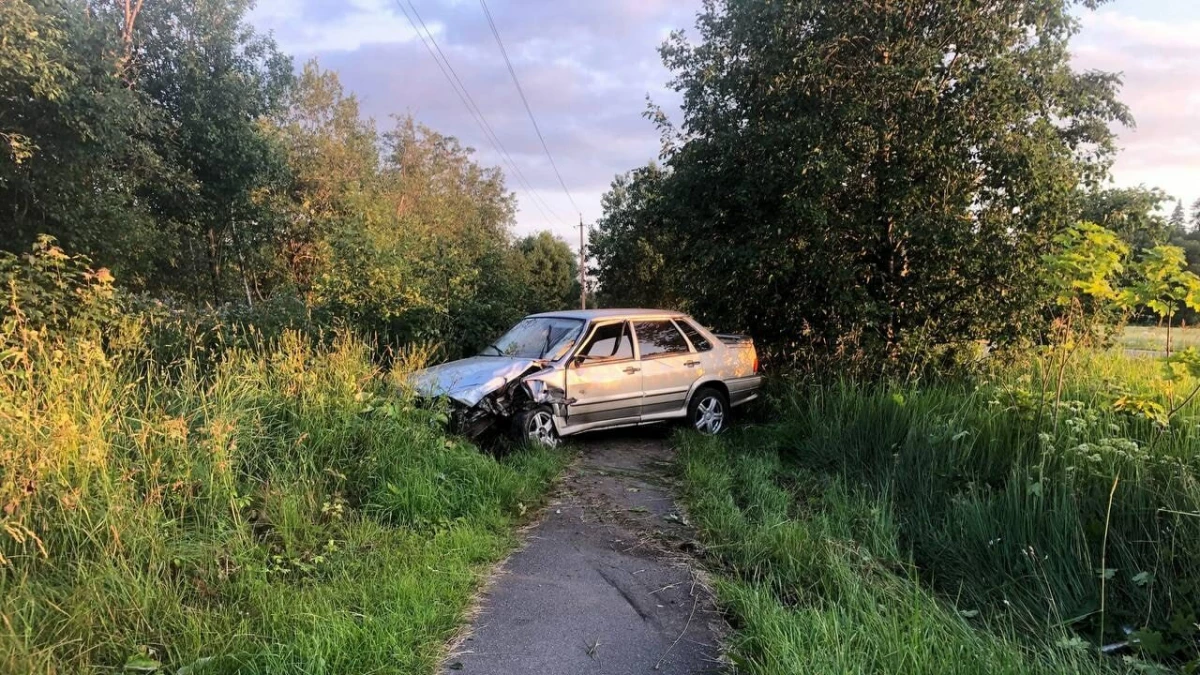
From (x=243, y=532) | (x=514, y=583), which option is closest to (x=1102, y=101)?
(x=514, y=583)

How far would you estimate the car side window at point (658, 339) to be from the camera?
7512 millimetres

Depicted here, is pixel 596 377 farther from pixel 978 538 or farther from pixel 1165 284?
pixel 1165 284

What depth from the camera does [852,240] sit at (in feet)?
28.0

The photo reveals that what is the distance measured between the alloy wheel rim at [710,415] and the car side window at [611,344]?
54.7 inches

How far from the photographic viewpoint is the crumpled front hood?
612 cm

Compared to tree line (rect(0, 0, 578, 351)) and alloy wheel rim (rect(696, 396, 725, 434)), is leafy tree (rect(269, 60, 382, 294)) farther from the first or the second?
alloy wheel rim (rect(696, 396, 725, 434))

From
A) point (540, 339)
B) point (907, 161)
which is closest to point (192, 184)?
point (540, 339)

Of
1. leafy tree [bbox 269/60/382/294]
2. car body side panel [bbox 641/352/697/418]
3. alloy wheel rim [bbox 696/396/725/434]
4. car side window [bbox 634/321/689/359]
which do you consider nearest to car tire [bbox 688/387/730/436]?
alloy wheel rim [bbox 696/396/725/434]

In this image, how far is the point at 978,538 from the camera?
376 centimetres

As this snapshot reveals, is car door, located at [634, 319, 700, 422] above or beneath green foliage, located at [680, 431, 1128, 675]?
above

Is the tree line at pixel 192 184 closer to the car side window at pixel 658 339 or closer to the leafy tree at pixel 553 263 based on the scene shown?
the car side window at pixel 658 339

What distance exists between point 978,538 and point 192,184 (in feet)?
54.9

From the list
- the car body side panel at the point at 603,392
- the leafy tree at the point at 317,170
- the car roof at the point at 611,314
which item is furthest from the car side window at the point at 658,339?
the leafy tree at the point at 317,170

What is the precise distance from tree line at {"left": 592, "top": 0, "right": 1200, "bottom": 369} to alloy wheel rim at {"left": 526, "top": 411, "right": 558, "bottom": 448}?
3988mm
